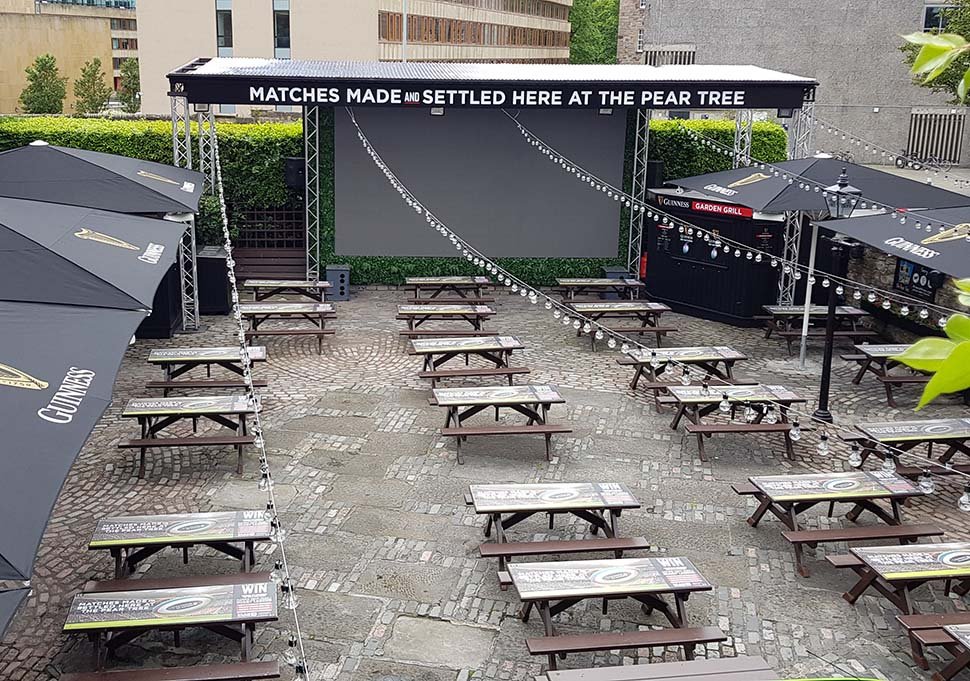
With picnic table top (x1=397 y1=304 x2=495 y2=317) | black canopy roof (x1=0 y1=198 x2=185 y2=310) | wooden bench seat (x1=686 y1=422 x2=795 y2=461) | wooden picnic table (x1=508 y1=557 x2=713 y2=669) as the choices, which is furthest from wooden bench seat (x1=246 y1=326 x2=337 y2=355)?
wooden picnic table (x1=508 y1=557 x2=713 y2=669)

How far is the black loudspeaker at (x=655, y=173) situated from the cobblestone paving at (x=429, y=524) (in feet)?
19.7

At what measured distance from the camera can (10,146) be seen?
21.3 meters

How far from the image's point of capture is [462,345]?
1392 cm

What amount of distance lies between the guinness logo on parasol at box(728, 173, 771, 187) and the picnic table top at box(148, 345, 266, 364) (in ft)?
26.2

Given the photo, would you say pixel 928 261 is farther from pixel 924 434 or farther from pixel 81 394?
pixel 81 394

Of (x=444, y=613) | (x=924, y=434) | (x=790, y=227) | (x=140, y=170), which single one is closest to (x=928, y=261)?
(x=924, y=434)

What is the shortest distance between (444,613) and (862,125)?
35.9 metres

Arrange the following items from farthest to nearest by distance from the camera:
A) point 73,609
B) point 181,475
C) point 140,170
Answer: point 140,170 → point 181,475 → point 73,609

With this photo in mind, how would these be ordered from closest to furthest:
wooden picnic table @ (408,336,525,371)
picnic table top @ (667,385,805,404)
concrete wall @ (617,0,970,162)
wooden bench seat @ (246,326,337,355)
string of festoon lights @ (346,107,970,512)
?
string of festoon lights @ (346,107,970,512) < picnic table top @ (667,385,805,404) < wooden picnic table @ (408,336,525,371) < wooden bench seat @ (246,326,337,355) < concrete wall @ (617,0,970,162)

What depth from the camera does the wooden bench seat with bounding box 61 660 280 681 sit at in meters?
6.59

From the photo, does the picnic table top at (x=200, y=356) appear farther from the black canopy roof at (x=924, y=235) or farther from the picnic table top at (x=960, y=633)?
the picnic table top at (x=960, y=633)

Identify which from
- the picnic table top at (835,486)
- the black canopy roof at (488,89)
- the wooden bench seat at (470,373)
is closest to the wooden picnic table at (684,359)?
the wooden bench seat at (470,373)

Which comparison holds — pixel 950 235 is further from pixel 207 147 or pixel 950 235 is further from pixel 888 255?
pixel 207 147

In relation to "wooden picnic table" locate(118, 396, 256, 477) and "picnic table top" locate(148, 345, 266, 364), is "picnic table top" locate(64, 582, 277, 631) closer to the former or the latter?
"wooden picnic table" locate(118, 396, 256, 477)
